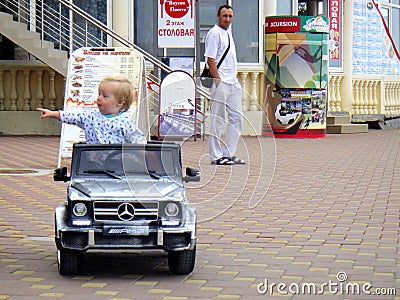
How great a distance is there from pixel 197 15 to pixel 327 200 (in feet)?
30.4

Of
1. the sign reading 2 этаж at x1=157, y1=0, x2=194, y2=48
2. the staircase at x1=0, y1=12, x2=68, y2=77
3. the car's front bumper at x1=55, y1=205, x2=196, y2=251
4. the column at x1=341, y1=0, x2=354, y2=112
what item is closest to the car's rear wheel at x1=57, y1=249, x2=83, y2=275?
the car's front bumper at x1=55, y1=205, x2=196, y2=251

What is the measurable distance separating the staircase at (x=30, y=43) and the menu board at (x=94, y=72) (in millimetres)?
4319

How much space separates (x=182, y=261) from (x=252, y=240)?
1.54m

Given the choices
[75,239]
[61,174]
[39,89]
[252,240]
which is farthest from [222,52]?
[75,239]

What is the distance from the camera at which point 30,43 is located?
1839 cm

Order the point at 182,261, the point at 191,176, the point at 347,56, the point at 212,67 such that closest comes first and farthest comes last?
the point at 182,261 → the point at 191,176 → the point at 212,67 → the point at 347,56

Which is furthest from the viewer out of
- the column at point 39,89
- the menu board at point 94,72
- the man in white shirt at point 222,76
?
the column at point 39,89

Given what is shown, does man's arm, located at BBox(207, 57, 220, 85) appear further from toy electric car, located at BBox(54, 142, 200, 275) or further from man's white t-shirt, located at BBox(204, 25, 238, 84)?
Answer: toy electric car, located at BBox(54, 142, 200, 275)

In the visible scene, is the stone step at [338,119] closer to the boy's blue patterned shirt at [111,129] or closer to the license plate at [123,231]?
the boy's blue patterned shirt at [111,129]

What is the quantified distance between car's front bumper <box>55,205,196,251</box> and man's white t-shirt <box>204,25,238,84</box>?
7378 mm

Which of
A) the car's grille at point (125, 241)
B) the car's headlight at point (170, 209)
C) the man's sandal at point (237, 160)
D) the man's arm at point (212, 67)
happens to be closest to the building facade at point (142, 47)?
the man's arm at point (212, 67)

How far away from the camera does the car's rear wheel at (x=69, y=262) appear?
6121mm

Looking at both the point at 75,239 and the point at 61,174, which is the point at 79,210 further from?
the point at 61,174

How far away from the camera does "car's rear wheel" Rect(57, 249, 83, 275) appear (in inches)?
241
